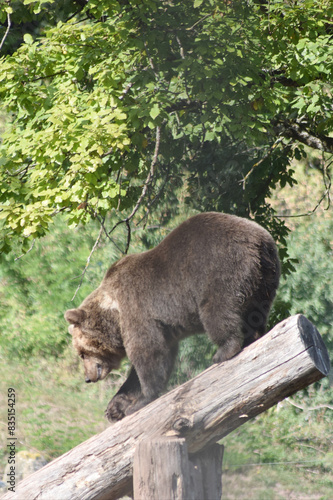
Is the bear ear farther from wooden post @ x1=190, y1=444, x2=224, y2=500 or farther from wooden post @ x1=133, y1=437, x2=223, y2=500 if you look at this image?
wooden post @ x1=190, y1=444, x2=224, y2=500

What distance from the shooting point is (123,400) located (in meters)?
4.43

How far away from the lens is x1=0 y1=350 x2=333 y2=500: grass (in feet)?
23.7

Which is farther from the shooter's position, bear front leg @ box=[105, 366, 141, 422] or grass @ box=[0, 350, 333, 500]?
grass @ box=[0, 350, 333, 500]

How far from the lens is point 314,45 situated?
485cm

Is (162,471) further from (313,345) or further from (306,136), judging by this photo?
(306,136)

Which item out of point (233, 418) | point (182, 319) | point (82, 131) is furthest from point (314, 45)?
point (233, 418)

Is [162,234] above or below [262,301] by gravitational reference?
below

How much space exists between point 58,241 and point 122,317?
5.46 metres

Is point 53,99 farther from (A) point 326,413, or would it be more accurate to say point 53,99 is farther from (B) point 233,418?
(A) point 326,413

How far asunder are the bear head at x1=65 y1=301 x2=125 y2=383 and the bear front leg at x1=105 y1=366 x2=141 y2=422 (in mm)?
315

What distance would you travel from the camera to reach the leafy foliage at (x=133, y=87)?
4.61 m

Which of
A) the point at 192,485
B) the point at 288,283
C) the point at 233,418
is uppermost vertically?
the point at 233,418

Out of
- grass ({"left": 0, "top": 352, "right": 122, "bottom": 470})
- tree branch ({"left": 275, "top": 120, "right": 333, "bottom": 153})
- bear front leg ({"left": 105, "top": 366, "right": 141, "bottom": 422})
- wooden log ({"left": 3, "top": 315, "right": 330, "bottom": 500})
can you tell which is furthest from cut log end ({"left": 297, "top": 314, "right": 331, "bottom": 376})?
grass ({"left": 0, "top": 352, "right": 122, "bottom": 470})

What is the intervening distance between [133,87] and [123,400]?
254 cm
